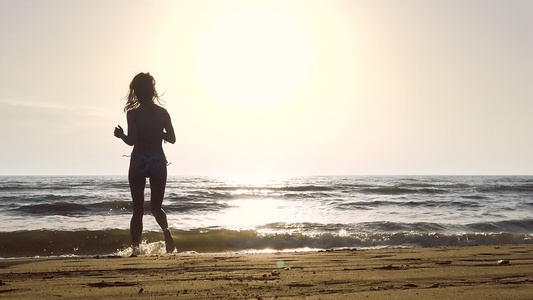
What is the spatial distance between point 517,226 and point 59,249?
35.0ft

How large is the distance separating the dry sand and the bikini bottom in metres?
0.99

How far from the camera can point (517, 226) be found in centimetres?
1344

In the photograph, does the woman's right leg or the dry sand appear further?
→ the woman's right leg

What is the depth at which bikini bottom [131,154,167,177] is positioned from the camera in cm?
615

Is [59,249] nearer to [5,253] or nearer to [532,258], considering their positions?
[5,253]

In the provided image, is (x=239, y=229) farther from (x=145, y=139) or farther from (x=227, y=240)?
(x=145, y=139)

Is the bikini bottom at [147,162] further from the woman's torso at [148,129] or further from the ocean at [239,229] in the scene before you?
the ocean at [239,229]

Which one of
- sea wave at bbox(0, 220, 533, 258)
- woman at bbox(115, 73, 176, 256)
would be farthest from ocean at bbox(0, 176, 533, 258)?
woman at bbox(115, 73, 176, 256)

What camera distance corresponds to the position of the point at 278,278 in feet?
13.7

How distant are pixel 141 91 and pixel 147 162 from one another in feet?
2.79

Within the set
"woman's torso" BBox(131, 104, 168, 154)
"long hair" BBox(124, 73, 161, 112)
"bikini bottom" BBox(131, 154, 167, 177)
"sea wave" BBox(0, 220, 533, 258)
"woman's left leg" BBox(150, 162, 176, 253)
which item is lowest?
"sea wave" BBox(0, 220, 533, 258)

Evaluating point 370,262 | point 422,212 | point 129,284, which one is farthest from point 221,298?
point 422,212

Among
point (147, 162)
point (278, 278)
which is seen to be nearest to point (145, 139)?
point (147, 162)

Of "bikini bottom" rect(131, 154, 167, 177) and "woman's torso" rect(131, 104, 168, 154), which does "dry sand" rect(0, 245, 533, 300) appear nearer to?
"bikini bottom" rect(131, 154, 167, 177)
